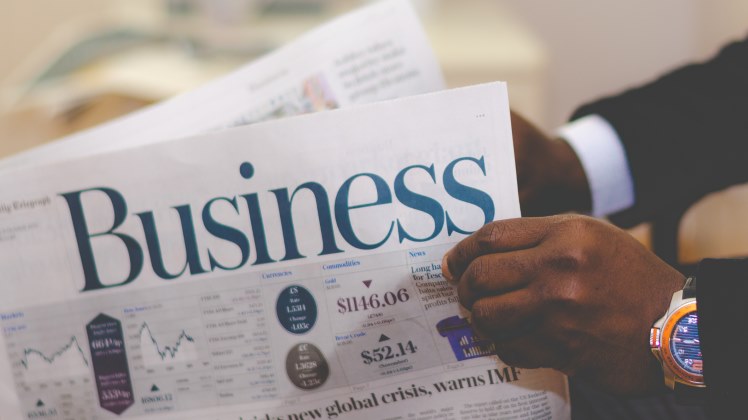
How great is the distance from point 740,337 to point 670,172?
33cm

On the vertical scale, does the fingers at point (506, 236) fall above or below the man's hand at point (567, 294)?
above

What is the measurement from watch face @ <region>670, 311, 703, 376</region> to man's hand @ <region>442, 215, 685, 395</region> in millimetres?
15

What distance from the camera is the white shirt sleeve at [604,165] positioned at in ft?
2.27

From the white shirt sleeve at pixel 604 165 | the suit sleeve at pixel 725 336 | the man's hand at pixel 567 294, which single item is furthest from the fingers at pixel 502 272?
the white shirt sleeve at pixel 604 165

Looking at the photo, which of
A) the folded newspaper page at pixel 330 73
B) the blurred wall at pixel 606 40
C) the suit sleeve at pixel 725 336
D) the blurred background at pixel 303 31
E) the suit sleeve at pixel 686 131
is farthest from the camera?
the blurred wall at pixel 606 40

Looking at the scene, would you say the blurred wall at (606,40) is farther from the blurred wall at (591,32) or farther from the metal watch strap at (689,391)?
the metal watch strap at (689,391)

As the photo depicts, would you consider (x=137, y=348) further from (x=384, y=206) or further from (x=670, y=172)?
(x=670, y=172)

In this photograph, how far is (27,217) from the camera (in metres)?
0.44

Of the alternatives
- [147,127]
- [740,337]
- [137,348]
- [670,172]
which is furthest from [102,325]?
[670,172]

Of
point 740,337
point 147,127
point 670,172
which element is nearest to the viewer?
point 740,337

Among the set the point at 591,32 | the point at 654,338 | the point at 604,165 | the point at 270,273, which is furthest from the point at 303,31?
the point at 654,338

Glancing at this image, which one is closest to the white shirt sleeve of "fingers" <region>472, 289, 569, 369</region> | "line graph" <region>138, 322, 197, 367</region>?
"fingers" <region>472, 289, 569, 369</region>

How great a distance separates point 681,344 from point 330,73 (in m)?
0.32

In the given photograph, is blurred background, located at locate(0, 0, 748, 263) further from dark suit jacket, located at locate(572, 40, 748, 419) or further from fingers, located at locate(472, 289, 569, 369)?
fingers, located at locate(472, 289, 569, 369)
